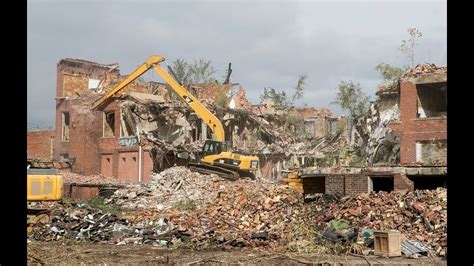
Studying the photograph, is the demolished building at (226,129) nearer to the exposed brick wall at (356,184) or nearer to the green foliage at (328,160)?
the green foliage at (328,160)

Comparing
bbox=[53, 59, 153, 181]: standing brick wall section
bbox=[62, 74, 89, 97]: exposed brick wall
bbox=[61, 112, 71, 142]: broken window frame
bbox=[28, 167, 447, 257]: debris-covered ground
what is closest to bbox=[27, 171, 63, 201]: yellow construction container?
bbox=[28, 167, 447, 257]: debris-covered ground

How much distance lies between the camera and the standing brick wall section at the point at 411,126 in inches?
1107

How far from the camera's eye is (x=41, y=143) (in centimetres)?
4534

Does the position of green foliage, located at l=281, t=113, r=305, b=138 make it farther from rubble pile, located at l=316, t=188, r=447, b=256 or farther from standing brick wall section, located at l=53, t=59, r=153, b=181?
rubble pile, located at l=316, t=188, r=447, b=256

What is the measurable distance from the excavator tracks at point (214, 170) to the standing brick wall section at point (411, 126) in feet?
29.3

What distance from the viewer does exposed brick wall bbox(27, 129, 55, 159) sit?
4484 cm

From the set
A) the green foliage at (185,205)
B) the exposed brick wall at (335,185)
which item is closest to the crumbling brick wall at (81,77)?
the green foliage at (185,205)

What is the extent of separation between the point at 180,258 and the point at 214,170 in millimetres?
15898

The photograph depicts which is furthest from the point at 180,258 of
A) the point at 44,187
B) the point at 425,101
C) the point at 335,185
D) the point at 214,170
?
the point at 425,101

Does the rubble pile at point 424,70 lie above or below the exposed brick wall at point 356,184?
above

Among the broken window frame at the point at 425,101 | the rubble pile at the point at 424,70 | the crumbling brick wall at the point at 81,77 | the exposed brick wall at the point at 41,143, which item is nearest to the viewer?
the rubble pile at the point at 424,70

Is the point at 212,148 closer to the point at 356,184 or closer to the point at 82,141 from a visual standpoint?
the point at 356,184

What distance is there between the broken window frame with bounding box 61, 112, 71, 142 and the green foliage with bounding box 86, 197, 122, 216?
17.3m

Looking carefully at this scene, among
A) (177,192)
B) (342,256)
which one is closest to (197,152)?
(177,192)
